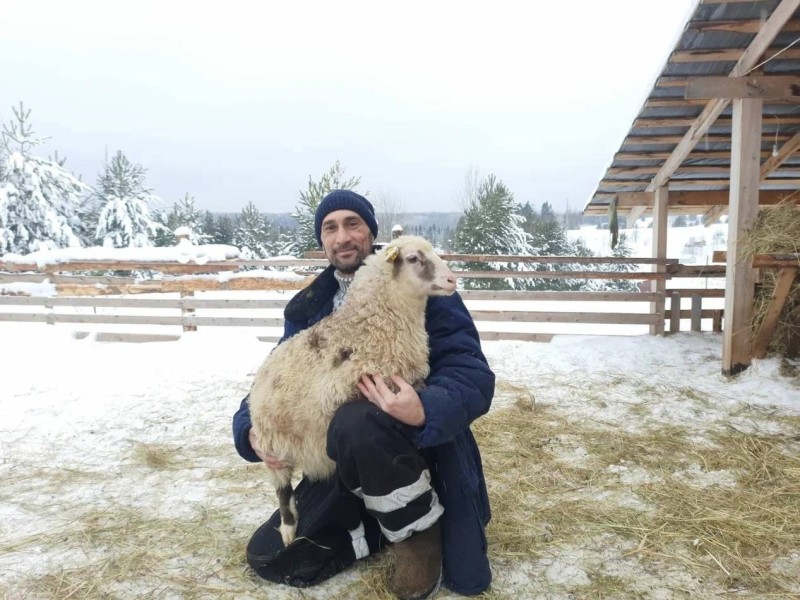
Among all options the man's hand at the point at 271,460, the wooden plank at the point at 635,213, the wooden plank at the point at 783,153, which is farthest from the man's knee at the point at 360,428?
the wooden plank at the point at 635,213

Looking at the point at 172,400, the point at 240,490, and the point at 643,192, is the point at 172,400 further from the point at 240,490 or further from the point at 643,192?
the point at 643,192

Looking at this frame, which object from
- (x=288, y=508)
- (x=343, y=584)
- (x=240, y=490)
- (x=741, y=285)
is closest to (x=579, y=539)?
(x=343, y=584)

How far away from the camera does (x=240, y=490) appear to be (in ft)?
Answer: 11.2

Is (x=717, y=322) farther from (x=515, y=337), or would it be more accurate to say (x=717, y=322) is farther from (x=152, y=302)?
(x=152, y=302)

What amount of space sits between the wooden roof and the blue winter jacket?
4646mm

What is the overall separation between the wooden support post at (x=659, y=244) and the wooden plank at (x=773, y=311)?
2597 millimetres

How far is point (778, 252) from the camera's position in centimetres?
499

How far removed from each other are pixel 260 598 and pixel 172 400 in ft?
13.2

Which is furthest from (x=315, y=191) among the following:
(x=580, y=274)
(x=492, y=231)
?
(x=580, y=274)

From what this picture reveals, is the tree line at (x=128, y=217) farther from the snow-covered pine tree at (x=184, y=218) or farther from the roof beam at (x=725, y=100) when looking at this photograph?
the roof beam at (x=725, y=100)

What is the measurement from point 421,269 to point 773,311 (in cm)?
495

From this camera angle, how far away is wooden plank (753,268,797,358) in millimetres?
5074

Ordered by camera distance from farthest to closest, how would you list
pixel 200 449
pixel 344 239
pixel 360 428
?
pixel 200 449, pixel 344 239, pixel 360 428

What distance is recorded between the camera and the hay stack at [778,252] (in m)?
5.04
